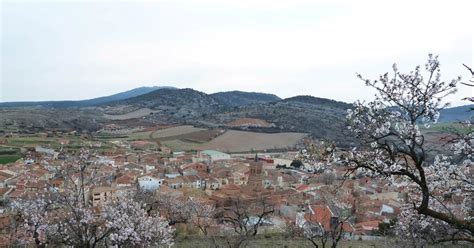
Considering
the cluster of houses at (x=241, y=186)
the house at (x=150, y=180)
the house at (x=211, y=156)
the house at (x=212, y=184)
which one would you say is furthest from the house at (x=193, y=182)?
the house at (x=211, y=156)

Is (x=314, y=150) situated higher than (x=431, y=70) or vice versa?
Answer: (x=431, y=70)

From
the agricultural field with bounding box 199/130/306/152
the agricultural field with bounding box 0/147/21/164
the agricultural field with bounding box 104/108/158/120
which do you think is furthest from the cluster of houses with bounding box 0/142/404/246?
the agricultural field with bounding box 104/108/158/120

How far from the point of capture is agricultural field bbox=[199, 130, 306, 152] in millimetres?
104875

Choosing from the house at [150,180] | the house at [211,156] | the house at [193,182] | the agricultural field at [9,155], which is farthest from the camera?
the house at [211,156]

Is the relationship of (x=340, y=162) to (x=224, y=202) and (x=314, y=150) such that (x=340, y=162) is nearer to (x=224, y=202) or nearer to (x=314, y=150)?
(x=314, y=150)

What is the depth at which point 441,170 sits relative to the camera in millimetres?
7781

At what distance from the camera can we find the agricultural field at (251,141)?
10488 centimetres

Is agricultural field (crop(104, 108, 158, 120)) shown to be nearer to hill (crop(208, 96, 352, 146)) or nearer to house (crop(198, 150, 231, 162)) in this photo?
hill (crop(208, 96, 352, 146))

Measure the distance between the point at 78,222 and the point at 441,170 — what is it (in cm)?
833

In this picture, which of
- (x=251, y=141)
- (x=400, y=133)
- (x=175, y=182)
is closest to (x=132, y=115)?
(x=251, y=141)

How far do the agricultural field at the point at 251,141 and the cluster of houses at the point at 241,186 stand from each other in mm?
15948

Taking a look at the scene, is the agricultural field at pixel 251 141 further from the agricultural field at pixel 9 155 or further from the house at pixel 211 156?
the agricultural field at pixel 9 155

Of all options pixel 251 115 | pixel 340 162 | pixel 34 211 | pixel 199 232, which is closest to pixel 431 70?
pixel 340 162

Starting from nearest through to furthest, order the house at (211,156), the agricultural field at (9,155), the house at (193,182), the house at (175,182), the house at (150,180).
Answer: the house at (150,180)
the house at (175,182)
the house at (193,182)
the agricultural field at (9,155)
the house at (211,156)
